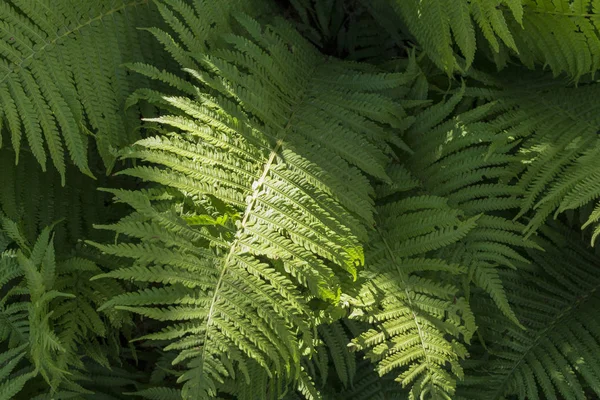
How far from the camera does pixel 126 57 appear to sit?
4.44 ft

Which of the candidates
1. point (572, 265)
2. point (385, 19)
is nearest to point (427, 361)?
point (572, 265)

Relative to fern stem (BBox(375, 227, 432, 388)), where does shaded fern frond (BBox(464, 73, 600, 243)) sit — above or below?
above

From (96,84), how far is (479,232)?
0.84 m

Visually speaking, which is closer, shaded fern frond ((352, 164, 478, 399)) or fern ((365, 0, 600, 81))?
shaded fern frond ((352, 164, 478, 399))

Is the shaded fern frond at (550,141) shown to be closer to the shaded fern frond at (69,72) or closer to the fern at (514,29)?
the fern at (514,29)

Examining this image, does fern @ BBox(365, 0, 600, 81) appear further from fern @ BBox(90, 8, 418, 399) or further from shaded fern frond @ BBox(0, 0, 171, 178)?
shaded fern frond @ BBox(0, 0, 171, 178)

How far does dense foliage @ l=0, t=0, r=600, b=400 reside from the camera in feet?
3.41

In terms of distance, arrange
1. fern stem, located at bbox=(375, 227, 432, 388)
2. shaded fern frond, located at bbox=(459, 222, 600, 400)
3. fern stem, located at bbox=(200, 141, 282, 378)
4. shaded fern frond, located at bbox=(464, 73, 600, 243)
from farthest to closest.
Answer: shaded fern frond, located at bbox=(459, 222, 600, 400) → shaded fern frond, located at bbox=(464, 73, 600, 243) → fern stem, located at bbox=(375, 227, 432, 388) → fern stem, located at bbox=(200, 141, 282, 378)

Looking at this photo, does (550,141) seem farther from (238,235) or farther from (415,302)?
(238,235)

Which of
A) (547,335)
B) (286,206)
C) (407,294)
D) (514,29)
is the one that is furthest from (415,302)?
(514,29)

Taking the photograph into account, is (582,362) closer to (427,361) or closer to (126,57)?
(427,361)


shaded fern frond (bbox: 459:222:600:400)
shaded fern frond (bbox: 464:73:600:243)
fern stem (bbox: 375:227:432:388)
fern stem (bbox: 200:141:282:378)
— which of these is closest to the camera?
fern stem (bbox: 200:141:282:378)

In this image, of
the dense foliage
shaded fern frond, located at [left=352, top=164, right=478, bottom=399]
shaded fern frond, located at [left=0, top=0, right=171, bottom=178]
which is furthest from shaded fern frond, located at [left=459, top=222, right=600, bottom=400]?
shaded fern frond, located at [left=0, top=0, right=171, bottom=178]

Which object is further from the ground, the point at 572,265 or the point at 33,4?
the point at 33,4
